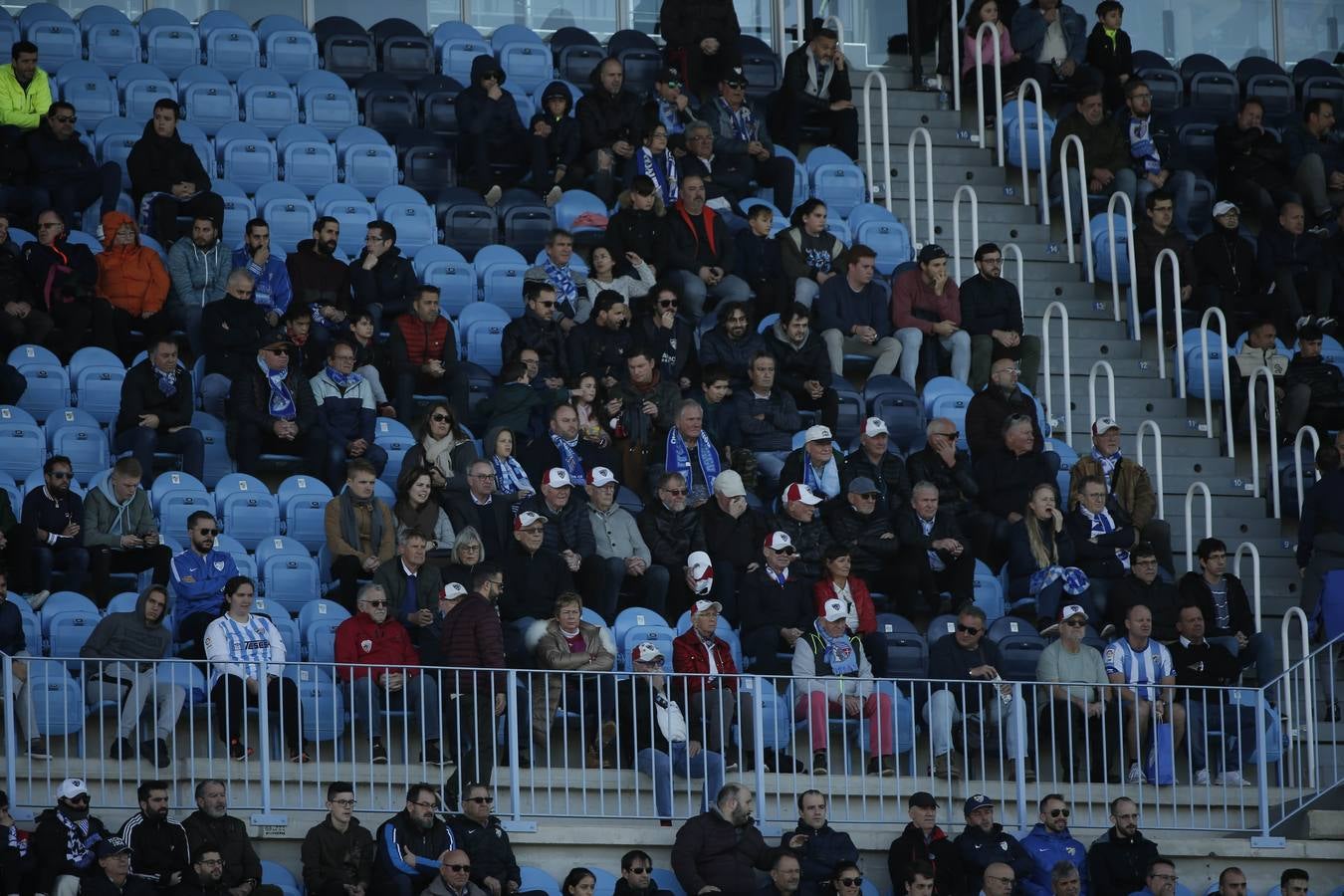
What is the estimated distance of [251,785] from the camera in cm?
1429

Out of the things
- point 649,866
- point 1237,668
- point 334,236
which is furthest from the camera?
point 334,236

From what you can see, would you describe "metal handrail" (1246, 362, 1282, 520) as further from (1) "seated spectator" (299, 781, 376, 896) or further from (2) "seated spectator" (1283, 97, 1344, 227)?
(1) "seated spectator" (299, 781, 376, 896)

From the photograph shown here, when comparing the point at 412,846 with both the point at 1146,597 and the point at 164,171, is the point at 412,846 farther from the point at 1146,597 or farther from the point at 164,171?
the point at 164,171

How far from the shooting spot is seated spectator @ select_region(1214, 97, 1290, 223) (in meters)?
21.3

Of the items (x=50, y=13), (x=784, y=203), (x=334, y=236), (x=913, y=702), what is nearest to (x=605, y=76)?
(x=784, y=203)

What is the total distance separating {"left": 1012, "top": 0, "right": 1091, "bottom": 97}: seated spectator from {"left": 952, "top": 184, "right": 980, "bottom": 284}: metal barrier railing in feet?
5.96

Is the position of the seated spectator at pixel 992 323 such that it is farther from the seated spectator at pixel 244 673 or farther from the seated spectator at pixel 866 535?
the seated spectator at pixel 244 673

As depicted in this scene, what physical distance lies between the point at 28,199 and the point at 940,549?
7087mm

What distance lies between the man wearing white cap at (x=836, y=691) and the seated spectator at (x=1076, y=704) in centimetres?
99

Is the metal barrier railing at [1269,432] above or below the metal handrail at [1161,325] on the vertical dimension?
below

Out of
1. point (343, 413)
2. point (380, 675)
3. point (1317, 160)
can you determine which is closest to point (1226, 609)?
point (1317, 160)

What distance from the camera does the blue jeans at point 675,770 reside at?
14.6 meters

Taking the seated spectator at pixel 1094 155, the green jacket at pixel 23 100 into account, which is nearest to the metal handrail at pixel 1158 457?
the seated spectator at pixel 1094 155

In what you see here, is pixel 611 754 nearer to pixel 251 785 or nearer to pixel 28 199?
pixel 251 785
